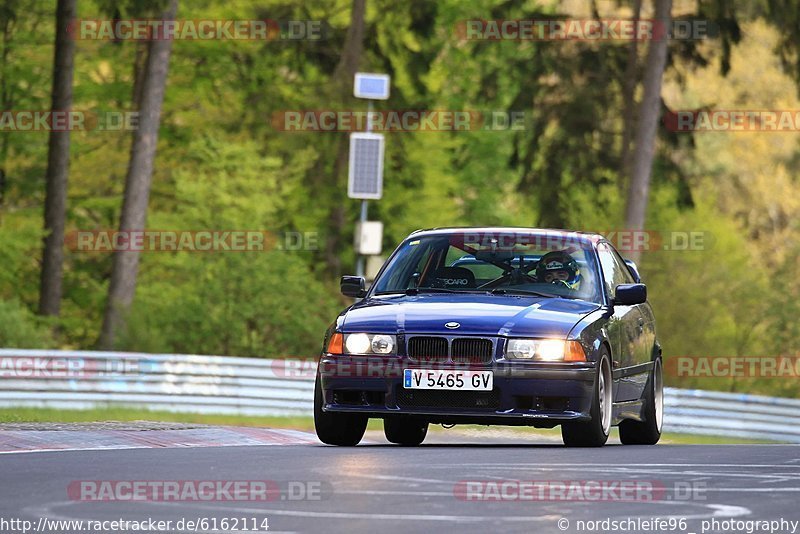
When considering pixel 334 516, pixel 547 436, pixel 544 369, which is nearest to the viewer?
pixel 334 516

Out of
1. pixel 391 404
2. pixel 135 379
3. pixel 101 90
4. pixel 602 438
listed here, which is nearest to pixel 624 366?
pixel 602 438

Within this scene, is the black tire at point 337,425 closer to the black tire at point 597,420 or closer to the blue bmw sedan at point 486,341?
the blue bmw sedan at point 486,341

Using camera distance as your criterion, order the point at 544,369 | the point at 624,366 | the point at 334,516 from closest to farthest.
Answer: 1. the point at 334,516
2. the point at 544,369
3. the point at 624,366

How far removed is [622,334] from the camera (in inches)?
579

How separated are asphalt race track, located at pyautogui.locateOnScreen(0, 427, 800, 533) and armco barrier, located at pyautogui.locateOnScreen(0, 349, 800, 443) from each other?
10.3 meters

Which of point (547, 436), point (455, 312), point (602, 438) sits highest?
point (455, 312)

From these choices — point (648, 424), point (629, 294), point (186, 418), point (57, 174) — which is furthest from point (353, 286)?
point (57, 174)

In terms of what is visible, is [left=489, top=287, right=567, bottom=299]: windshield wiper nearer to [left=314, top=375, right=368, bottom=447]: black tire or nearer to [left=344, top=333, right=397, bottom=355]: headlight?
[left=344, top=333, right=397, bottom=355]: headlight

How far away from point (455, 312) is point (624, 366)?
194cm

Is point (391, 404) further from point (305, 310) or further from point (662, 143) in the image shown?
point (662, 143)

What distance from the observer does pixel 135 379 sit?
24156 mm

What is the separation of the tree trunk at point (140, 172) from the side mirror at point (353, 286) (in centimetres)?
2029

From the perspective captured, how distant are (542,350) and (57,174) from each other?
26586 millimetres

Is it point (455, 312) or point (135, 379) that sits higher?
point (455, 312)
